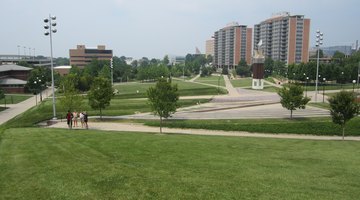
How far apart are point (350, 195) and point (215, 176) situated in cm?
455

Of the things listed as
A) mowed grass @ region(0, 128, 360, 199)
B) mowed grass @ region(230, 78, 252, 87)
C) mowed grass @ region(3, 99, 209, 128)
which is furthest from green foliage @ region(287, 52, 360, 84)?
mowed grass @ region(0, 128, 360, 199)

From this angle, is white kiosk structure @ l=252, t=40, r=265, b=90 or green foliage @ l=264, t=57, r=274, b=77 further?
green foliage @ l=264, t=57, r=274, b=77

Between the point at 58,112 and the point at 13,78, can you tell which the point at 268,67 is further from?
the point at 58,112

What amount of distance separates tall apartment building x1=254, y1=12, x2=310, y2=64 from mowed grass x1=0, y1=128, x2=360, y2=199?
511 ft

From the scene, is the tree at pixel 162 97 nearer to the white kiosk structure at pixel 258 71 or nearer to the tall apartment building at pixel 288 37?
the white kiosk structure at pixel 258 71

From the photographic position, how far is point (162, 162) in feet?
46.8

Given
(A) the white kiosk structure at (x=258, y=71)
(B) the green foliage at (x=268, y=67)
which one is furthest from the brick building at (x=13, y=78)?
(B) the green foliage at (x=268, y=67)

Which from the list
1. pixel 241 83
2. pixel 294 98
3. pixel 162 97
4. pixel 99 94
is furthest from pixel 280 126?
pixel 241 83

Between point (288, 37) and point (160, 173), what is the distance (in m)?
164

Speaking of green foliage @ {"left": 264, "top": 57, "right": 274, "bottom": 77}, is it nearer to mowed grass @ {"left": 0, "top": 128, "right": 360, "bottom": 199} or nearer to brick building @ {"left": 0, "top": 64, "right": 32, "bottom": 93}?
brick building @ {"left": 0, "top": 64, "right": 32, "bottom": 93}

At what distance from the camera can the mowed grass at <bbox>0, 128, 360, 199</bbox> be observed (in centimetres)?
1014

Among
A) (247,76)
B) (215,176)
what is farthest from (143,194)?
(247,76)

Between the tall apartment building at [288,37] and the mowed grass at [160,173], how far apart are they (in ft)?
511

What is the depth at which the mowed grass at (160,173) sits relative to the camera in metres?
10.1
